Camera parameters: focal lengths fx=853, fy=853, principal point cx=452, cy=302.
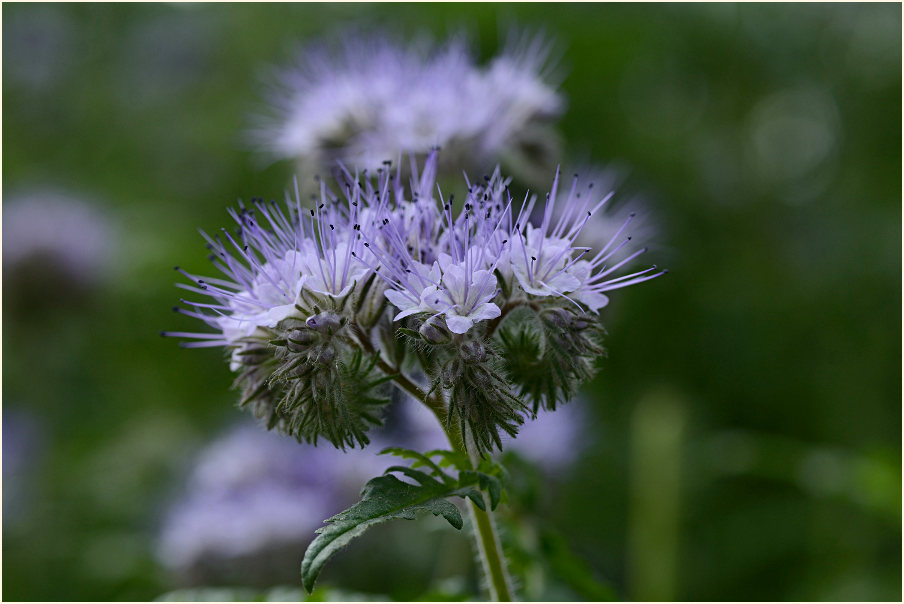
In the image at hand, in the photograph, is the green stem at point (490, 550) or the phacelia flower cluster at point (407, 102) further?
the phacelia flower cluster at point (407, 102)

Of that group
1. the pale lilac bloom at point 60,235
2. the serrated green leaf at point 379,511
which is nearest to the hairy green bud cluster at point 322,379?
the serrated green leaf at point 379,511

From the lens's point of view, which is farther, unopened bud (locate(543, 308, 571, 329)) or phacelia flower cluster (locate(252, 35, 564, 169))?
phacelia flower cluster (locate(252, 35, 564, 169))

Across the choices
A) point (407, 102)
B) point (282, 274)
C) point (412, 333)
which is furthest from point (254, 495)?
point (412, 333)

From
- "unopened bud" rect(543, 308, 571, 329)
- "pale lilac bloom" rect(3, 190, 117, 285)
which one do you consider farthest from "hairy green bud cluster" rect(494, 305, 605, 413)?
"pale lilac bloom" rect(3, 190, 117, 285)

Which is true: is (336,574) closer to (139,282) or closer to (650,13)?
(139,282)

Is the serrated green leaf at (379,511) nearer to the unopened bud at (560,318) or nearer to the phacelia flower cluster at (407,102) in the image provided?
the unopened bud at (560,318)

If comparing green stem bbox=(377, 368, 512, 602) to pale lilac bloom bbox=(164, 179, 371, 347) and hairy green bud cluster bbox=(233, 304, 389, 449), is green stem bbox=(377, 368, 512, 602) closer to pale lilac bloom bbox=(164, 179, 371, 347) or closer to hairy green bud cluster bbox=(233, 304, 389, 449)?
hairy green bud cluster bbox=(233, 304, 389, 449)
